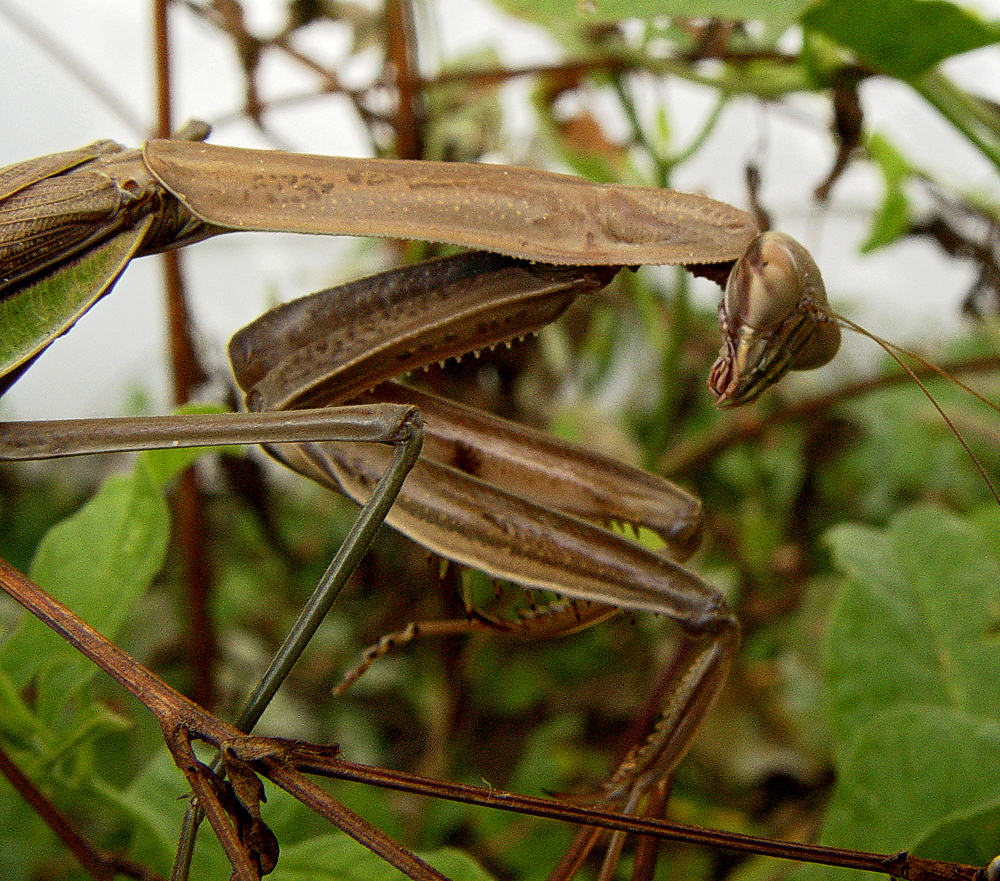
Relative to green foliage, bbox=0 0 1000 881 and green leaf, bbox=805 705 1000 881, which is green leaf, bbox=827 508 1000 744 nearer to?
green foliage, bbox=0 0 1000 881

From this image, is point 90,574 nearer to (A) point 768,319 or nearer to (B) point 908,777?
(A) point 768,319

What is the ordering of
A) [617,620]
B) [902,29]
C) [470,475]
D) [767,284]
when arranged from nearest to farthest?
[767,284]
[470,475]
[902,29]
[617,620]

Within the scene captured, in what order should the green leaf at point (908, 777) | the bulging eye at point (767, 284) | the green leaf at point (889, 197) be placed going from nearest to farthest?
the bulging eye at point (767, 284), the green leaf at point (908, 777), the green leaf at point (889, 197)

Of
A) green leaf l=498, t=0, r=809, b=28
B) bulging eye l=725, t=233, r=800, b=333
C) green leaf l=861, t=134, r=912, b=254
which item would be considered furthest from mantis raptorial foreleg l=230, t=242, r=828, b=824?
green leaf l=861, t=134, r=912, b=254

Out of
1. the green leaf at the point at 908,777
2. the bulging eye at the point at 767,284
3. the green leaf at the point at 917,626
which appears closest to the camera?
the bulging eye at the point at 767,284

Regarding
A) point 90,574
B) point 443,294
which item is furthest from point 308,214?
point 90,574

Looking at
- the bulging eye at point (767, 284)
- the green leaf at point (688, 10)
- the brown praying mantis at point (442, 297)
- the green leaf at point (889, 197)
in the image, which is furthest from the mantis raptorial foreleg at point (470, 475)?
the green leaf at point (889, 197)

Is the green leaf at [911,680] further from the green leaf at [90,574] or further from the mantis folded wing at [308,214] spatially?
the green leaf at [90,574]

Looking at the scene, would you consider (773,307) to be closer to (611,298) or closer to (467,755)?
(467,755)

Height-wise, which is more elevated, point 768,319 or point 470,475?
point 768,319
